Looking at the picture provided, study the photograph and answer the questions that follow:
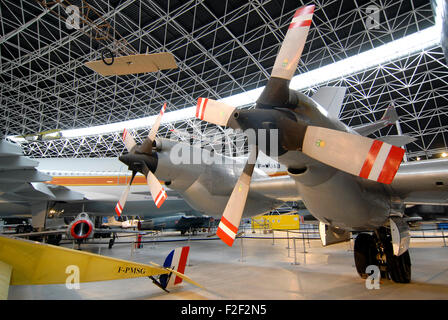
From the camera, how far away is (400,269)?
18.7 feet

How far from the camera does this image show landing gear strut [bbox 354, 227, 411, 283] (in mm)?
5711

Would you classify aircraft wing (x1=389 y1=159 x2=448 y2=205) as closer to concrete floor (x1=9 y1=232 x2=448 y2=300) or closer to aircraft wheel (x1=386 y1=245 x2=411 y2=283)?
aircraft wheel (x1=386 y1=245 x2=411 y2=283)

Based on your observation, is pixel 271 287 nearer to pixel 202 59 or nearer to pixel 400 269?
pixel 400 269

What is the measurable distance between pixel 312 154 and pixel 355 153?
0.51 m

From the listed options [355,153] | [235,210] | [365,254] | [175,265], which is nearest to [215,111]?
[235,210]

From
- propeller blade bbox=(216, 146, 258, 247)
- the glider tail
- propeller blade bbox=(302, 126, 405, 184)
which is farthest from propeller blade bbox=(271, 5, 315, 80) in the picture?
the glider tail

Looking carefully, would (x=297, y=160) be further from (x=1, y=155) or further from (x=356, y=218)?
(x=1, y=155)

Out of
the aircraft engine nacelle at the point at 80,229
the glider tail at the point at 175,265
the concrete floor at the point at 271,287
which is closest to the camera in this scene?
the concrete floor at the point at 271,287

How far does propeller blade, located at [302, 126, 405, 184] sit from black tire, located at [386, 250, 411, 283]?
14.5 feet

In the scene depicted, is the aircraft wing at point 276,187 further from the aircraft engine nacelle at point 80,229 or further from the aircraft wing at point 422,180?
the aircraft engine nacelle at point 80,229

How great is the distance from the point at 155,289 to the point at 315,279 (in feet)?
12.9

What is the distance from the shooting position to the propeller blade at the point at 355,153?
262 centimetres

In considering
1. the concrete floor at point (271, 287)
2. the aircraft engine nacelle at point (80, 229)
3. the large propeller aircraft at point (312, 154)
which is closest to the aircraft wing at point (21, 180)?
the aircraft engine nacelle at point (80, 229)
